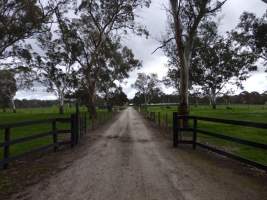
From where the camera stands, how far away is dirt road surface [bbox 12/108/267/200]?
577cm

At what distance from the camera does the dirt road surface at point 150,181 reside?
577 centimetres

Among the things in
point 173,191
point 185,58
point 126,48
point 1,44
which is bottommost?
point 173,191

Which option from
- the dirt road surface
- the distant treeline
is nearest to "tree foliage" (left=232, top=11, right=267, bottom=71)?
the dirt road surface

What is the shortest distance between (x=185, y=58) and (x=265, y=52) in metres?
22.2

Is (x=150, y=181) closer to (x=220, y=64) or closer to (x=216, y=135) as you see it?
(x=216, y=135)

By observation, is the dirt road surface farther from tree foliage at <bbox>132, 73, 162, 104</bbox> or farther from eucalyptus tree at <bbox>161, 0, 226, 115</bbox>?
tree foliage at <bbox>132, 73, 162, 104</bbox>

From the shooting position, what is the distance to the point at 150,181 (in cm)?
672

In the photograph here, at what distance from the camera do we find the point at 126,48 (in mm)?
53344

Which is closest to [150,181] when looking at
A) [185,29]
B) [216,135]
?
[216,135]

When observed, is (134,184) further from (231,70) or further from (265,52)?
(231,70)

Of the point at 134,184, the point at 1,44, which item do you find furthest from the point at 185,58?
the point at 1,44

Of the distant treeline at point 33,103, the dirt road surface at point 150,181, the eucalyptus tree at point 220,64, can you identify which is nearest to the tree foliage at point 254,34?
the eucalyptus tree at point 220,64

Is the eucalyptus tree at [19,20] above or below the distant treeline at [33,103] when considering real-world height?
above

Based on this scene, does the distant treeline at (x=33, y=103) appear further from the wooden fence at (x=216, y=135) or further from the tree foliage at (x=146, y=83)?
the wooden fence at (x=216, y=135)
